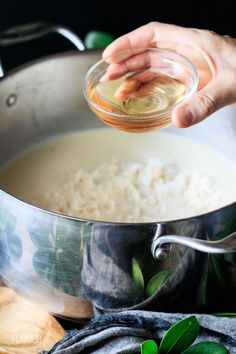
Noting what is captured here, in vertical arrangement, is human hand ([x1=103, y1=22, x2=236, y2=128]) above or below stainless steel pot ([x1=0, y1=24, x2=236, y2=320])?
above

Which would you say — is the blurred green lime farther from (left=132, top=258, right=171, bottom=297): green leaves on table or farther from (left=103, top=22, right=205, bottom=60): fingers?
(left=132, top=258, right=171, bottom=297): green leaves on table

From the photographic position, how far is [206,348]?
739 mm

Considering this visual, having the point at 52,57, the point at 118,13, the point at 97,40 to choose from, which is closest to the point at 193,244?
the point at 52,57

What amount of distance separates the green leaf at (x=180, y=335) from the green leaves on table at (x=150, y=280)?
0.06 meters

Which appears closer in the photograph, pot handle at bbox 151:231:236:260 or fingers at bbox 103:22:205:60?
pot handle at bbox 151:231:236:260

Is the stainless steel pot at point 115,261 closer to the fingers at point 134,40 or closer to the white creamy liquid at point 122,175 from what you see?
the white creamy liquid at point 122,175

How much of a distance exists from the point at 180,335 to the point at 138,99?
0.36 m

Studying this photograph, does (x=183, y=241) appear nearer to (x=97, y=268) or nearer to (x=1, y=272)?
(x=97, y=268)

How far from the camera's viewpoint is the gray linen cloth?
754 mm

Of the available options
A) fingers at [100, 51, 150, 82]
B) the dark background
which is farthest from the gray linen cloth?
the dark background

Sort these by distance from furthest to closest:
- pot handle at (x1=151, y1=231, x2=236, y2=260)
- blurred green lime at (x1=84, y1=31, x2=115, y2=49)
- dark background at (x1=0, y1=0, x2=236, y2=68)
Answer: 1. dark background at (x1=0, y1=0, x2=236, y2=68)
2. blurred green lime at (x1=84, y1=31, x2=115, y2=49)
3. pot handle at (x1=151, y1=231, x2=236, y2=260)

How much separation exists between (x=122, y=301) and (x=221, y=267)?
0.42 ft

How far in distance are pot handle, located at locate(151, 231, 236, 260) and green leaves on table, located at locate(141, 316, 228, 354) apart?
0.25 feet

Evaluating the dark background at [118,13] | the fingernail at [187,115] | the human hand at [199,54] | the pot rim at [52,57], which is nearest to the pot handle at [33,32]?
the pot rim at [52,57]
